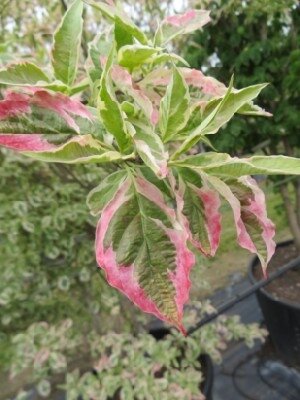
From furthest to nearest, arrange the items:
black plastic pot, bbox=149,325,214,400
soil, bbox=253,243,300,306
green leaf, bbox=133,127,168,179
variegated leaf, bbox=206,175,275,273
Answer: soil, bbox=253,243,300,306
black plastic pot, bbox=149,325,214,400
variegated leaf, bbox=206,175,275,273
green leaf, bbox=133,127,168,179

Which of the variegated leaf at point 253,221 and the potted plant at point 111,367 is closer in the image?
the variegated leaf at point 253,221

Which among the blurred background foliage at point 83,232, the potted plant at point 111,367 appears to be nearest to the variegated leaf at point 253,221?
the blurred background foliage at point 83,232

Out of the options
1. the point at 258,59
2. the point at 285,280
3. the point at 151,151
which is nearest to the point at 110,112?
the point at 151,151

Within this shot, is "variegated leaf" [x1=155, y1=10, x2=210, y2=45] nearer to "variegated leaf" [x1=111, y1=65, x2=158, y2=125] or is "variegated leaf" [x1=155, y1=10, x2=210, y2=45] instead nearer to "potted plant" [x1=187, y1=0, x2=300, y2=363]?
"variegated leaf" [x1=111, y1=65, x2=158, y2=125]

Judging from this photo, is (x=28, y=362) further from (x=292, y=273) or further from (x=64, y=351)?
(x=292, y=273)

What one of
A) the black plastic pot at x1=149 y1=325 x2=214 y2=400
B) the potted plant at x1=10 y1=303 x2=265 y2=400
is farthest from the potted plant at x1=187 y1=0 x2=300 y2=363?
the potted plant at x1=10 y1=303 x2=265 y2=400

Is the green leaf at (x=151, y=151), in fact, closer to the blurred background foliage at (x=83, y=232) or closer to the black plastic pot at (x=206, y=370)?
the blurred background foliage at (x=83, y=232)

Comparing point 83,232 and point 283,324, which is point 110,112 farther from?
point 283,324
